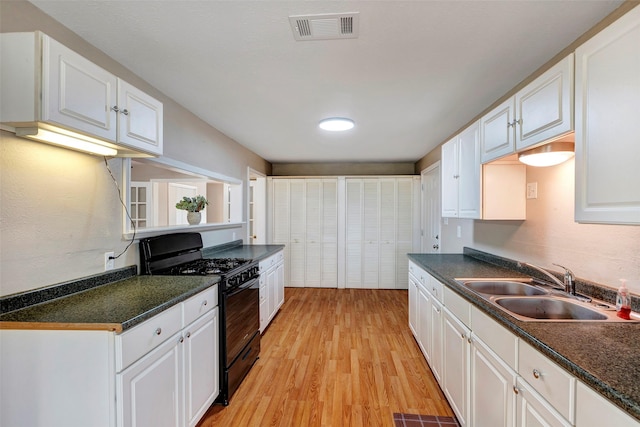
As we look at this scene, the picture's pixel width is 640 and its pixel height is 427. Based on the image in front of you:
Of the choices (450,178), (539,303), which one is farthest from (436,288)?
(450,178)

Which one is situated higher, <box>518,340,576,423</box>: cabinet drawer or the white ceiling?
the white ceiling

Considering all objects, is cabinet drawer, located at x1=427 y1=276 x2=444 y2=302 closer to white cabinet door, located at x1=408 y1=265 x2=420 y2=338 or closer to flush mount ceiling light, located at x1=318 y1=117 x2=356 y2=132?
white cabinet door, located at x1=408 y1=265 x2=420 y2=338

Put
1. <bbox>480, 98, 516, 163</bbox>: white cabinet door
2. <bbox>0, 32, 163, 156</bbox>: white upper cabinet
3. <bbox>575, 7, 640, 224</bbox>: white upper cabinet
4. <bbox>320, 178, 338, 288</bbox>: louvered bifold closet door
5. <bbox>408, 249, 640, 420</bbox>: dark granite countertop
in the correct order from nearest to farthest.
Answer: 1. <bbox>408, 249, 640, 420</bbox>: dark granite countertop
2. <bbox>575, 7, 640, 224</bbox>: white upper cabinet
3. <bbox>0, 32, 163, 156</bbox>: white upper cabinet
4. <bbox>480, 98, 516, 163</bbox>: white cabinet door
5. <bbox>320, 178, 338, 288</bbox>: louvered bifold closet door

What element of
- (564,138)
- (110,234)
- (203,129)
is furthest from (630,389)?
(203,129)

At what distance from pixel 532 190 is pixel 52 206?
299 centimetres

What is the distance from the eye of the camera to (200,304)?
1789mm

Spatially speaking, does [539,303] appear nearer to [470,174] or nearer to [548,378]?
[548,378]

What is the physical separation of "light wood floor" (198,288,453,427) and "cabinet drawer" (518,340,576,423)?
3.77ft

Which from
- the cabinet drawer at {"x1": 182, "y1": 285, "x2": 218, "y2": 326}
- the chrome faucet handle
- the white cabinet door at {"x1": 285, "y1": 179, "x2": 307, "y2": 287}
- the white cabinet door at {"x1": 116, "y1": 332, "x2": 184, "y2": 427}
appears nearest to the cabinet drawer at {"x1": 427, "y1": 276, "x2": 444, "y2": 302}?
the chrome faucet handle

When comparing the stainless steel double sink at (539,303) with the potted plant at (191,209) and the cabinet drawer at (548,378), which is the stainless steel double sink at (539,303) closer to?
the cabinet drawer at (548,378)

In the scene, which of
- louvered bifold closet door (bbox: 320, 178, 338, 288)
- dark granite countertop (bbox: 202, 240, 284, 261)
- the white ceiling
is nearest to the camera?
the white ceiling

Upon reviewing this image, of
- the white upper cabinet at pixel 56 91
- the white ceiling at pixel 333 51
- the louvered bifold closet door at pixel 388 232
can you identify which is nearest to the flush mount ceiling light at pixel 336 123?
the white ceiling at pixel 333 51

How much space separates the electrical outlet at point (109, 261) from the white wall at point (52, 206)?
0.03m

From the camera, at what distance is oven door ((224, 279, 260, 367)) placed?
2.11 metres
